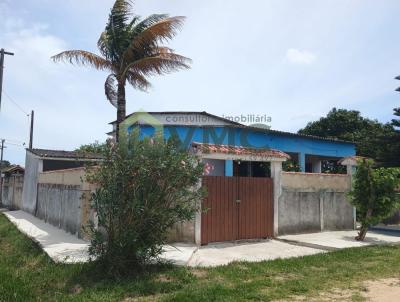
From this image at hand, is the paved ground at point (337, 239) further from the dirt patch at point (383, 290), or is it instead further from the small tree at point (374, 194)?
the dirt patch at point (383, 290)

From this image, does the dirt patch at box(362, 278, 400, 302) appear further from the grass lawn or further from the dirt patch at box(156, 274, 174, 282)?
the dirt patch at box(156, 274, 174, 282)

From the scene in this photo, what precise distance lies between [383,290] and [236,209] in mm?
4668

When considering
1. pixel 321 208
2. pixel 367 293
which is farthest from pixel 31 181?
pixel 367 293

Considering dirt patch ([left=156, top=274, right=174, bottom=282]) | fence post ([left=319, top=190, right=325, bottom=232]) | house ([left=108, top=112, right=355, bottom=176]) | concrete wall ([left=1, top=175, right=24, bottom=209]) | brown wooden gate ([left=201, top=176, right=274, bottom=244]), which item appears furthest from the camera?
concrete wall ([left=1, top=175, right=24, bottom=209])

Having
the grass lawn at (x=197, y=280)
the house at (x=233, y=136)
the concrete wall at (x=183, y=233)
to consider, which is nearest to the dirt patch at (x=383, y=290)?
the grass lawn at (x=197, y=280)

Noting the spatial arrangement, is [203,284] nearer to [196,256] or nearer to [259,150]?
[196,256]

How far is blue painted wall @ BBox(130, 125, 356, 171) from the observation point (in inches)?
690

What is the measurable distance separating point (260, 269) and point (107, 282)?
9.77 ft

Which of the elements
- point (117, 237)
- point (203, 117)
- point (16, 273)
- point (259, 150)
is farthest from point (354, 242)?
point (203, 117)

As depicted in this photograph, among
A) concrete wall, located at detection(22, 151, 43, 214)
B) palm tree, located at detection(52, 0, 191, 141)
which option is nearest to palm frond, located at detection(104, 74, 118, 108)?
palm tree, located at detection(52, 0, 191, 141)

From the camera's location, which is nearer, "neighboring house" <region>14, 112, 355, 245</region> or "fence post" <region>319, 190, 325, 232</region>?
"neighboring house" <region>14, 112, 355, 245</region>

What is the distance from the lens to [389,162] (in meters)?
21.8

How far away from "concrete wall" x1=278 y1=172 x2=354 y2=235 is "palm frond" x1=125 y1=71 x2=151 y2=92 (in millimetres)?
5453

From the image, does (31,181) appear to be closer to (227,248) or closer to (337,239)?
(227,248)
